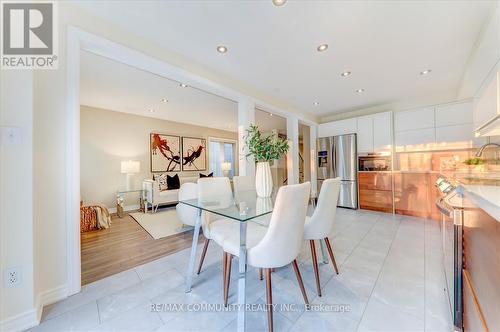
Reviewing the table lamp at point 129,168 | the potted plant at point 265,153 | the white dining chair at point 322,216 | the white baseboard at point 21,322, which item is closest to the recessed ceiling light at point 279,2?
the potted plant at point 265,153

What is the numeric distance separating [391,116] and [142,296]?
524 centimetres

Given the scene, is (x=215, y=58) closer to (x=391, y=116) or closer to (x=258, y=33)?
(x=258, y=33)

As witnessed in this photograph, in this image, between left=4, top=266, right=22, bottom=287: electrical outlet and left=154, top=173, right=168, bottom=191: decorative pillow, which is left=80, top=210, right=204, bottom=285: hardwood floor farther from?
left=154, top=173, right=168, bottom=191: decorative pillow

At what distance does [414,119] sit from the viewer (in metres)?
3.83

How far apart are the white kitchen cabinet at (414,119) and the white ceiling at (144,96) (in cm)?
282

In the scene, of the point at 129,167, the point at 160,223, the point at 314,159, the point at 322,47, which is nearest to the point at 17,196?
the point at 160,223

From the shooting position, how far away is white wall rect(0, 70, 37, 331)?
1.17 m

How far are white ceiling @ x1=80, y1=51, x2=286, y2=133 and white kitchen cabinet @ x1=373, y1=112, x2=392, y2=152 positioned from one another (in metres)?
2.44

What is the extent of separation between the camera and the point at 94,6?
164 centimetres

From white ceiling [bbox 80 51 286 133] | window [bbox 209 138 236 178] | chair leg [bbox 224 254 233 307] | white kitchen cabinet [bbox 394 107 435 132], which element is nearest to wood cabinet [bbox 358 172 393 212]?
white kitchen cabinet [bbox 394 107 435 132]

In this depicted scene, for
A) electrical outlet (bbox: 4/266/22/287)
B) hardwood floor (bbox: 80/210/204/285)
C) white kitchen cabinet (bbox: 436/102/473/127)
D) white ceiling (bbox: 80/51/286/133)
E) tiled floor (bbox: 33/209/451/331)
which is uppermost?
white ceiling (bbox: 80/51/286/133)

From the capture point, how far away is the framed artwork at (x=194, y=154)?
5770 millimetres

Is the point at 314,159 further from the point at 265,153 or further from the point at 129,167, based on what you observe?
the point at 129,167

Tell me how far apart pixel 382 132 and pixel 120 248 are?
17.4 feet
